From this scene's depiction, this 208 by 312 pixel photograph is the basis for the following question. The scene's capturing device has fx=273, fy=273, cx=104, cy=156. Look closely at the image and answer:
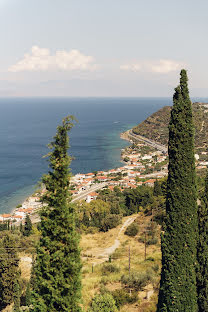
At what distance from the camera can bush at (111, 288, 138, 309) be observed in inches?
536

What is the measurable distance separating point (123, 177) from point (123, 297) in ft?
220

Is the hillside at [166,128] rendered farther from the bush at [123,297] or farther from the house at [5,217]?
the bush at [123,297]

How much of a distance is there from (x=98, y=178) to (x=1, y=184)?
27.5 meters

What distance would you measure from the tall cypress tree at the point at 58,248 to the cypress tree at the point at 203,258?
14.5ft

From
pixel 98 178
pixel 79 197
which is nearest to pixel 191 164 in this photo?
pixel 79 197

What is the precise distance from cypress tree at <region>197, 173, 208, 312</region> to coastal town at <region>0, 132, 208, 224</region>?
41.4 m

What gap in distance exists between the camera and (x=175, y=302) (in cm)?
920

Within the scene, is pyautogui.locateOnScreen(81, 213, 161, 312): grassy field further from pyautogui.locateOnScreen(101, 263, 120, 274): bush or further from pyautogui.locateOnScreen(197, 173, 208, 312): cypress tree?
pyautogui.locateOnScreen(197, 173, 208, 312): cypress tree

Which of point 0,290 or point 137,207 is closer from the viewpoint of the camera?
point 0,290

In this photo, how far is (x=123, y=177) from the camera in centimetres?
8081

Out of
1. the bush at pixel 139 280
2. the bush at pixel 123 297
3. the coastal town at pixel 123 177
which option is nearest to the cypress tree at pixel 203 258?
the bush at pixel 123 297

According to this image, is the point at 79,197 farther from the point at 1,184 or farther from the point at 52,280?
the point at 52,280

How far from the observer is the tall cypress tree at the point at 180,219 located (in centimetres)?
927

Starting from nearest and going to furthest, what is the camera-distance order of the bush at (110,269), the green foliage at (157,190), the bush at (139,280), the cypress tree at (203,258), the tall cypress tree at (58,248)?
1. the tall cypress tree at (58,248)
2. the cypress tree at (203,258)
3. the bush at (139,280)
4. the bush at (110,269)
5. the green foliage at (157,190)
